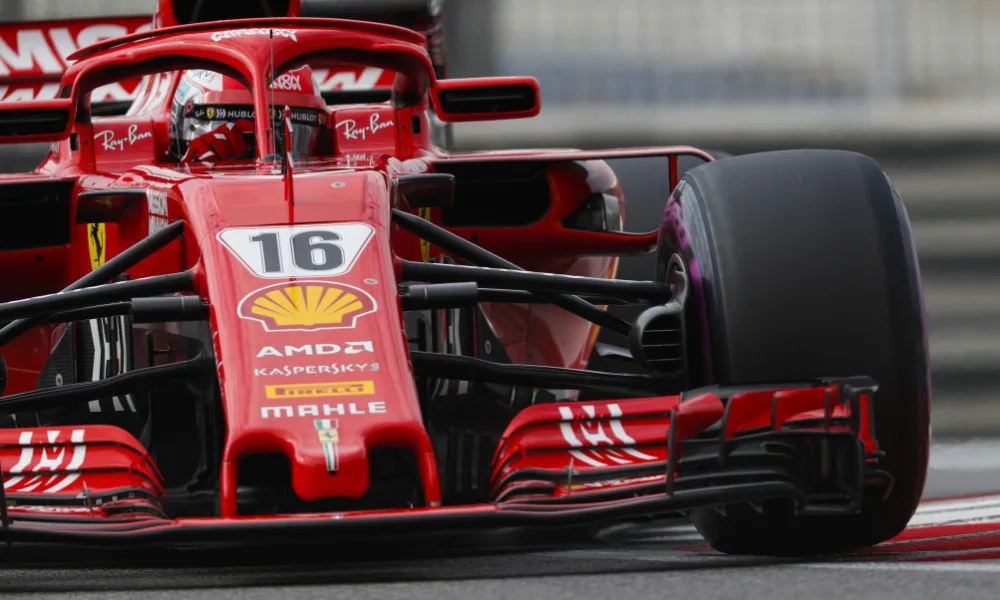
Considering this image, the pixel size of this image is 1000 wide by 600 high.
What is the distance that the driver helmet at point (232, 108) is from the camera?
5.01m

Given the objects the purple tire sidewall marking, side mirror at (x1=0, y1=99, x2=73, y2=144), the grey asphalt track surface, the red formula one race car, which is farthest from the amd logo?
side mirror at (x1=0, y1=99, x2=73, y2=144)

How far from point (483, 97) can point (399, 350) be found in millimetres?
1566

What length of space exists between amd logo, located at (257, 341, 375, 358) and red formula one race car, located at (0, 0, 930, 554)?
10 millimetres

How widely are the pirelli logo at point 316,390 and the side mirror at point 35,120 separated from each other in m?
1.60

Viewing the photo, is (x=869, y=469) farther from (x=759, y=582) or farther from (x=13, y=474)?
(x=13, y=474)

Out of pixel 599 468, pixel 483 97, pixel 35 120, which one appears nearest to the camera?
pixel 599 468

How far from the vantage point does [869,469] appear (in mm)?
3484

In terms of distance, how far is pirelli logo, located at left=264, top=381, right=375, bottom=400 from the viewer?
132 inches

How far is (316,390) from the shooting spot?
11.1 ft

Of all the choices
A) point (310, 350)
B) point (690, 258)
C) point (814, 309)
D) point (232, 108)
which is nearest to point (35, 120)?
point (232, 108)

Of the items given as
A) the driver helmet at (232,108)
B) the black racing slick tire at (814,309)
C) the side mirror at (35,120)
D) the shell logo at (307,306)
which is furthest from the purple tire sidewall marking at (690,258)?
the side mirror at (35,120)

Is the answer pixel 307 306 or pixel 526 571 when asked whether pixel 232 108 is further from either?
pixel 526 571

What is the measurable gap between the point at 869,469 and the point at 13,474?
5.30 feet

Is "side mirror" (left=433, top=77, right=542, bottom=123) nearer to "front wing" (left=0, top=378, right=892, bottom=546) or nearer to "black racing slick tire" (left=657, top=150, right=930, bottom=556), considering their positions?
"black racing slick tire" (left=657, top=150, right=930, bottom=556)
